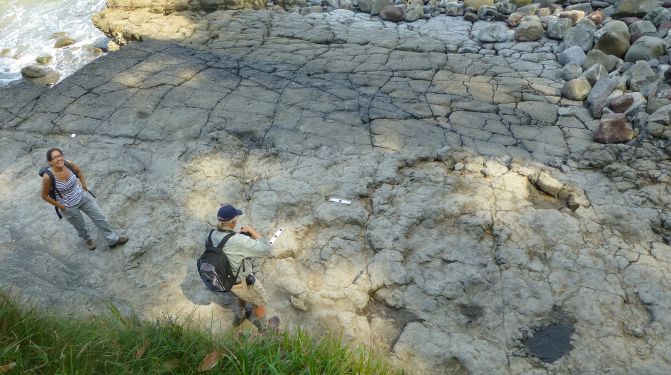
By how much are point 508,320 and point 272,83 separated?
474cm

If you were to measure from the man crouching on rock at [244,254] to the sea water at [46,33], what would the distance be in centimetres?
953

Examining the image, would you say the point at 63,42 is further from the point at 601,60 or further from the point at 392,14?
the point at 601,60

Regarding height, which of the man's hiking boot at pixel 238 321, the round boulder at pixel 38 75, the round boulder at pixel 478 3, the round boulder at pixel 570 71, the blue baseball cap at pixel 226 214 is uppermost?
the blue baseball cap at pixel 226 214

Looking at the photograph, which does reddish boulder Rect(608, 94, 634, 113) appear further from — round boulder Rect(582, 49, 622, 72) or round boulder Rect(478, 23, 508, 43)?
round boulder Rect(478, 23, 508, 43)

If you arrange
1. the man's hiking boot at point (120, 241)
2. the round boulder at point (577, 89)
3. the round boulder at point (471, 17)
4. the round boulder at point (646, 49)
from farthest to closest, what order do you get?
1. the round boulder at point (471, 17)
2. the round boulder at point (646, 49)
3. the round boulder at point (577, 89)
4. the man's hiking boot at point (120, 241)

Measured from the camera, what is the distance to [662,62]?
299 inches

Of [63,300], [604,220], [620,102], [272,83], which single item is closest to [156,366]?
[63,300]

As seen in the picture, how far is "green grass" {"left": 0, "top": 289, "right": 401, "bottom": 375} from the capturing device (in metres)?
3.04

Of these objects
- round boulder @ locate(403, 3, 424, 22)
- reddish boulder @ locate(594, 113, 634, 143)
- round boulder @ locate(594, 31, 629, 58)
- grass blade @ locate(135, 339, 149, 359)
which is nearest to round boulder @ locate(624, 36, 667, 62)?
round boulder @ locate(594, 31, 629, 58)

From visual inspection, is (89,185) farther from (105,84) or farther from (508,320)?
(508,320)

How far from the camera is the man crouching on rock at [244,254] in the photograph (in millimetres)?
3662

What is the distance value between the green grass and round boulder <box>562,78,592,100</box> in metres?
4.99

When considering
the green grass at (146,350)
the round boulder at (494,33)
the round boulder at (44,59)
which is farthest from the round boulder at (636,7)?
the round boulder at (44,59)

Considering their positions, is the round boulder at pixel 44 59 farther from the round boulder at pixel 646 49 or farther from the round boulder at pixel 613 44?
the round boulder at pixel 646 49
